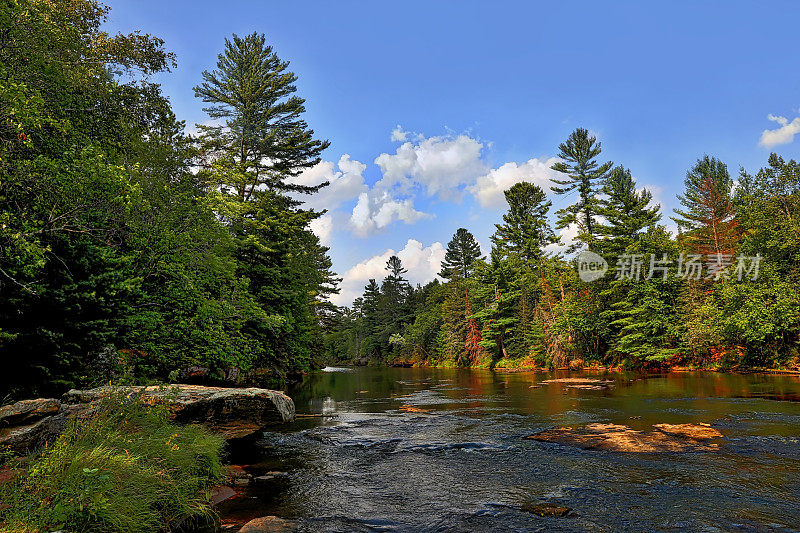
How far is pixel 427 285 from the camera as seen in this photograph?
87.6m

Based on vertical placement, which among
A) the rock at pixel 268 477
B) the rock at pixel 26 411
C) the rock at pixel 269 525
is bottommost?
the rock at pixel 268 477

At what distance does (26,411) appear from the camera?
6.36 meters

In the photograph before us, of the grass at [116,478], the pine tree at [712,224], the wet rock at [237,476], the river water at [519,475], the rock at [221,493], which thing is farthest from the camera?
the pine tree at [712,224]

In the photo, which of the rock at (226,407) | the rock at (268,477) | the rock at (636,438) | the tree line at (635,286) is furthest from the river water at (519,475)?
the tree line at (635,286)

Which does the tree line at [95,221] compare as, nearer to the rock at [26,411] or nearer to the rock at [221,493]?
the rock at [26,411]

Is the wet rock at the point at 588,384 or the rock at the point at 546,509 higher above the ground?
the rock at the point at 546,509

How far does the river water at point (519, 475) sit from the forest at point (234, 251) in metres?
5.50

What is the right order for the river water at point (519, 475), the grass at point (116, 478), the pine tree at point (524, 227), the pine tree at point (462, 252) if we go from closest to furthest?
1. the grass at point (116, 478)
2. the river water at point (519, 475)
3. the pine tree at point (524, 227)
4. the pine tree at point (462, 252)

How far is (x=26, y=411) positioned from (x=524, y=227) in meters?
52.9

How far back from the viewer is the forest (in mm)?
8273

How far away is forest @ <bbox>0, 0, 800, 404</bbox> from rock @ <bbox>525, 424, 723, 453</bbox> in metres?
11.0

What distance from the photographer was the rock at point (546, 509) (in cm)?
550

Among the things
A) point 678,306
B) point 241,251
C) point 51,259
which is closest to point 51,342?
point 51,259

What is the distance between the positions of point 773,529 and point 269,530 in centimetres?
619
